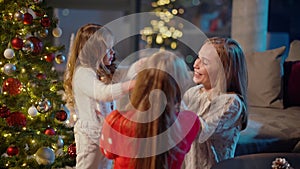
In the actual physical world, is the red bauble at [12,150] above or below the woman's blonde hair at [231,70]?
below

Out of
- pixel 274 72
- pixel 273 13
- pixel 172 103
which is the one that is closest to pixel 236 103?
pixel 172 103

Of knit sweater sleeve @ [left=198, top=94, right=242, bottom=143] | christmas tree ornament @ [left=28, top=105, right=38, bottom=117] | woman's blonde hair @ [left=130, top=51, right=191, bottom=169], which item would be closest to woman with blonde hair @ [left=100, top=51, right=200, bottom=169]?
woman's blonde hair @ [left=130, top=51, right=191, bottom=169]

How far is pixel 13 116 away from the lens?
2355mm

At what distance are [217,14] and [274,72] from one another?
189cm

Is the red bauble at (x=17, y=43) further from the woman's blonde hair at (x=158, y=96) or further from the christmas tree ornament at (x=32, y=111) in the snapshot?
the woman's blonde hair at (x=158, y=96)

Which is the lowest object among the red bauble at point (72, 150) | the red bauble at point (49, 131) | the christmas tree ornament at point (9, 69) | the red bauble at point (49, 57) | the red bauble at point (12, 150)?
the red bauble at point (72, 150)

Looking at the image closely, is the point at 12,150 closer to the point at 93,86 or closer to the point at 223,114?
the point at 93,86

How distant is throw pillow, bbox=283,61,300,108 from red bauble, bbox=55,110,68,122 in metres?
1.82

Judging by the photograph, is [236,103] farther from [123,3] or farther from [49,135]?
[123,3]

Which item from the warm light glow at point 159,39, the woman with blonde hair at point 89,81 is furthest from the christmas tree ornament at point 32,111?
the warm light glow at point 159,39

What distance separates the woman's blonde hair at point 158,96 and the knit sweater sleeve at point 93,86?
42 centimetres

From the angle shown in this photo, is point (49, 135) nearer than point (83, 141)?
No

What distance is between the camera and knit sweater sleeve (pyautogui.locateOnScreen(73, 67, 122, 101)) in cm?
201

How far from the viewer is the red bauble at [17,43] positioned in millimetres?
2311
